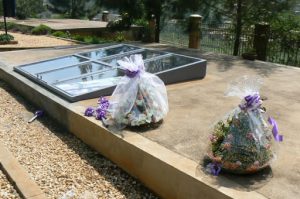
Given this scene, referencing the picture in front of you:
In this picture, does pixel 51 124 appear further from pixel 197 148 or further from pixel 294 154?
pixel 294 154

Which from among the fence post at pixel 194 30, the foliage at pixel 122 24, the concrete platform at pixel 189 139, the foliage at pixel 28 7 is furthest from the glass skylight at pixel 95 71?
the foliage at pixel 28 7

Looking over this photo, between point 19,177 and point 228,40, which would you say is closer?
point 19,177

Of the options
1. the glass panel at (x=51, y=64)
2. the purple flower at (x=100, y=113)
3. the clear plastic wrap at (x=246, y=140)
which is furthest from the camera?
the glass panel at (x=51, y=64)

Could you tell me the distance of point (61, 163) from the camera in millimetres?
4336

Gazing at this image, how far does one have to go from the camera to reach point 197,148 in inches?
152

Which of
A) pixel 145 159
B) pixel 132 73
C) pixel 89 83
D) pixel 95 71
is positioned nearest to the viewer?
pixel 145 159

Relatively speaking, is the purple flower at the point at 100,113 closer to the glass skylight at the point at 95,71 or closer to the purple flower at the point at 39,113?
the glass skylight at the point at 95,71

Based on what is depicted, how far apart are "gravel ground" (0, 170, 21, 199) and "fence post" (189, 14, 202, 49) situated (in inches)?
350

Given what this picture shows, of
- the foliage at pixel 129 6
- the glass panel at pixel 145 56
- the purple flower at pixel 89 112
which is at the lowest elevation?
the purple flower at pixel 89 112

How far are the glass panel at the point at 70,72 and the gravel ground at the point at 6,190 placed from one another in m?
2.48

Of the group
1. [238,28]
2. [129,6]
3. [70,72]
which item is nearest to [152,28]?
[129,6]

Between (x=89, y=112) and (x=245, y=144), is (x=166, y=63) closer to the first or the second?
(x=89, y=112)

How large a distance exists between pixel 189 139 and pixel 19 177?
1.78 m

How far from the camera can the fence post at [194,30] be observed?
11.8 meters
